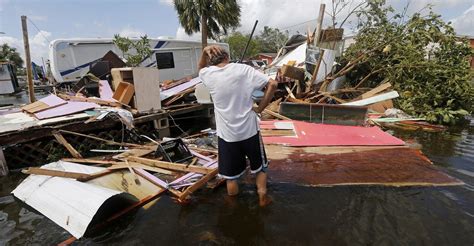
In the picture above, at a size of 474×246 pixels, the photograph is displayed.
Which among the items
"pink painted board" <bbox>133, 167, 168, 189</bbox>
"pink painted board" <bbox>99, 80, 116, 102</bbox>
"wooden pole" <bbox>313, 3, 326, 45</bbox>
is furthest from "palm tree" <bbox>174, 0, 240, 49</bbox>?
"pink painted board" <bbox>133, 167, 168, 189</bbox>

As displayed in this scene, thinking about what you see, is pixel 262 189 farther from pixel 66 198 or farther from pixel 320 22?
pixel 320 22

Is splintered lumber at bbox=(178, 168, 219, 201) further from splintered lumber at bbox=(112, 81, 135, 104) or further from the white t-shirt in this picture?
splintered lumber at bbox=(112, 81, 135, 104)

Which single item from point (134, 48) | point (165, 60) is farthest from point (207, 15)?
point (134, 48)

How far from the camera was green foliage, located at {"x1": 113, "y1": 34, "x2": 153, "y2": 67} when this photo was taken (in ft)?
40.7

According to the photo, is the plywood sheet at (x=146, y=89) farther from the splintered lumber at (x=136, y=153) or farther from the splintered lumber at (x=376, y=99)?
the splintered lumber at (x=376, y=99)

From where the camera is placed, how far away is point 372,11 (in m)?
11.5

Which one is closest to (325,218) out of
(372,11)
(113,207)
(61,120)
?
(113,207)

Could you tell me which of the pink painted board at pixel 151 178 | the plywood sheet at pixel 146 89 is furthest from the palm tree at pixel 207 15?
the pink painted board at pixel 151 178

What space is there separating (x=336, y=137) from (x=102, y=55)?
11.5m

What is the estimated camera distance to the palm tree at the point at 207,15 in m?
17.7

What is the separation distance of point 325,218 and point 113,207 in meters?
2.45

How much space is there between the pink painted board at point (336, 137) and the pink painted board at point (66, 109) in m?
4.52

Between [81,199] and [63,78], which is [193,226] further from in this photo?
[63,78]

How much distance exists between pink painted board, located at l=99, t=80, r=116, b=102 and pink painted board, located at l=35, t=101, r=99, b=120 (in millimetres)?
544
